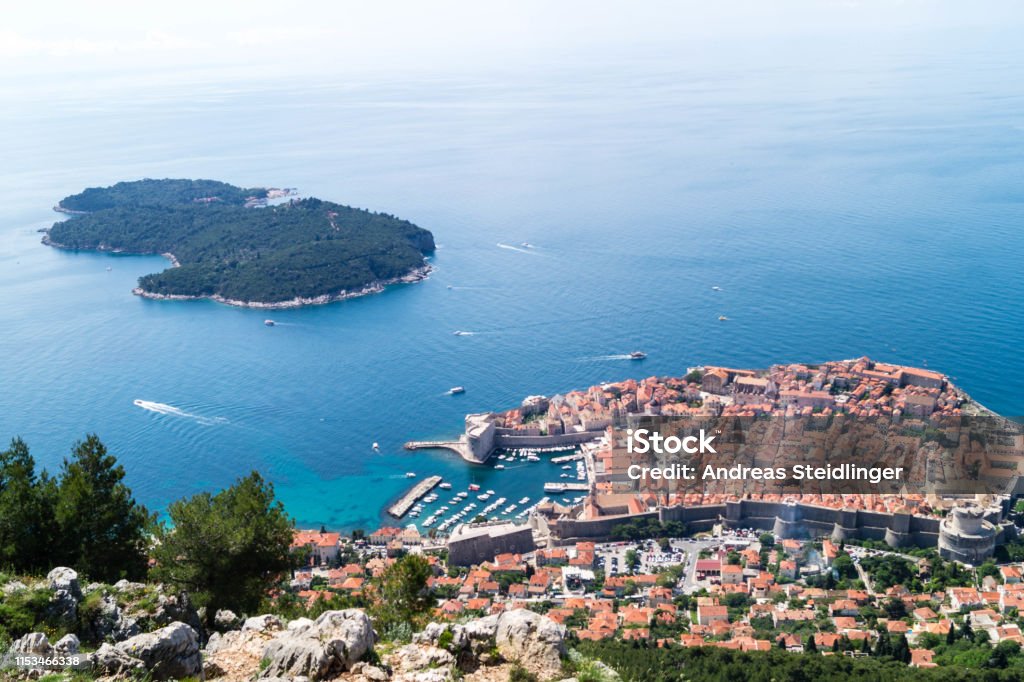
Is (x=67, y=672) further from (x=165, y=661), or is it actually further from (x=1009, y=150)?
(x=1009, y=150)

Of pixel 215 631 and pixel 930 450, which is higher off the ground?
pixel 215 631

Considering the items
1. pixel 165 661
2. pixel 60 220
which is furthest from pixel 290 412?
pixel 60 220

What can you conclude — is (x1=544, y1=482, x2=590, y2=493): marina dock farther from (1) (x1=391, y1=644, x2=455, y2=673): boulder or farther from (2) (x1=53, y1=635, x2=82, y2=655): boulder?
(2) (x1=53, y1=635, x2=82, y2=655): boulder

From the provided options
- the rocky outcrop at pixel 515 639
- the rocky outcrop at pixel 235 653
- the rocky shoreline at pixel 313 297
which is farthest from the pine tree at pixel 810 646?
the rocky shoreline at pixel 313 297

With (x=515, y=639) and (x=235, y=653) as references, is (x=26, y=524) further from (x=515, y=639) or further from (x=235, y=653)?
(x=515, y=639)

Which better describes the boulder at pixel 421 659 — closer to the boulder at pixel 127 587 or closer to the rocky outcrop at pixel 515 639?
the rocky outcrop at pixel 515 639

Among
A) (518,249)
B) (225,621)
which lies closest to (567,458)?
(225,621)

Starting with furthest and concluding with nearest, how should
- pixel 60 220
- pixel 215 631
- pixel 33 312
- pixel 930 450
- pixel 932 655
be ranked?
pixel 60 220 → pixel 33 312 → pixel 930 450 → pixel 932 655 → pixel 215 631
